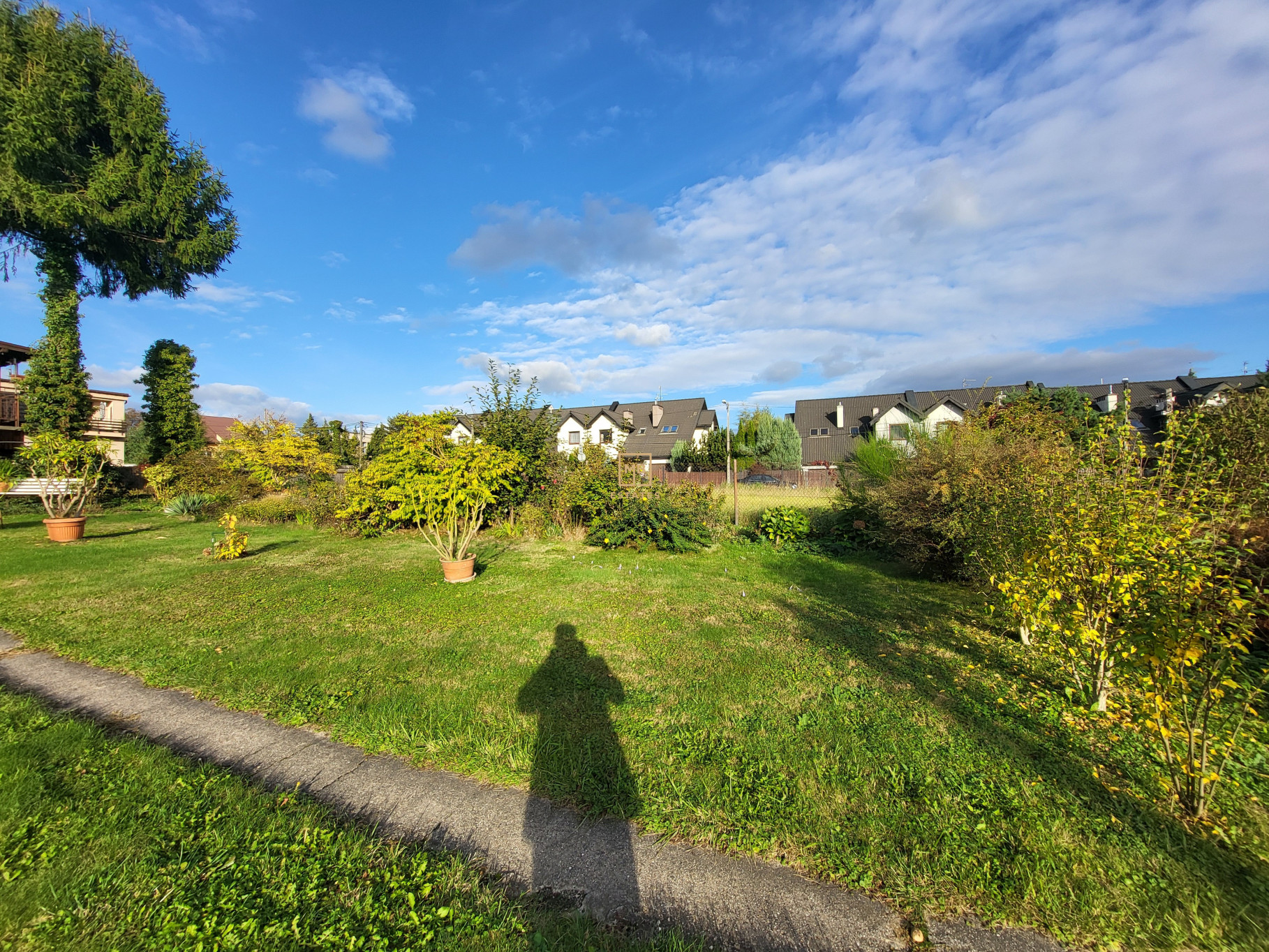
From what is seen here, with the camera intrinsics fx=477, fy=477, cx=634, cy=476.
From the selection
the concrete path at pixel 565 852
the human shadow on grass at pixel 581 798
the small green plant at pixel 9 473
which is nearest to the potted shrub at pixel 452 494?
the human shadow on grass at pixel 581 798

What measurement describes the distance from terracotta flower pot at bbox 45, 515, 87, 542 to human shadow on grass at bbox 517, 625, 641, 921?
42.4 ft

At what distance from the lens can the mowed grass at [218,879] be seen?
1734 millimetres

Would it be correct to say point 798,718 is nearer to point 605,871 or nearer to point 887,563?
point 605,871

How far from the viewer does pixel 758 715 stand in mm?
3414

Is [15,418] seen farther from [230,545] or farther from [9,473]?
[230,545]

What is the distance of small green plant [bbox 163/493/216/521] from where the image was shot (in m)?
14.3

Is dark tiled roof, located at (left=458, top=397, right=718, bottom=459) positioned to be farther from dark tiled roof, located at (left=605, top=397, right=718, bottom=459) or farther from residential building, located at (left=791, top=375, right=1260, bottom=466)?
residential building, located at (left=791, top=375, right=1260, bottom=466)

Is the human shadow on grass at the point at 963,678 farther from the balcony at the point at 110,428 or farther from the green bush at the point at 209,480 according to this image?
the balcony at the point at 110,428

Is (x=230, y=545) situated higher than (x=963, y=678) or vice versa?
(x=230, y=545)

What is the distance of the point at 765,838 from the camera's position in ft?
7.48

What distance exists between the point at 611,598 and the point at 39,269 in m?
26.7

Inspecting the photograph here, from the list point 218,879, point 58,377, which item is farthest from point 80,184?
point 218,879

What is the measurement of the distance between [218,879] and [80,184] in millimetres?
27476

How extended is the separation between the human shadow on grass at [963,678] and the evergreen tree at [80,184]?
2417 cm
